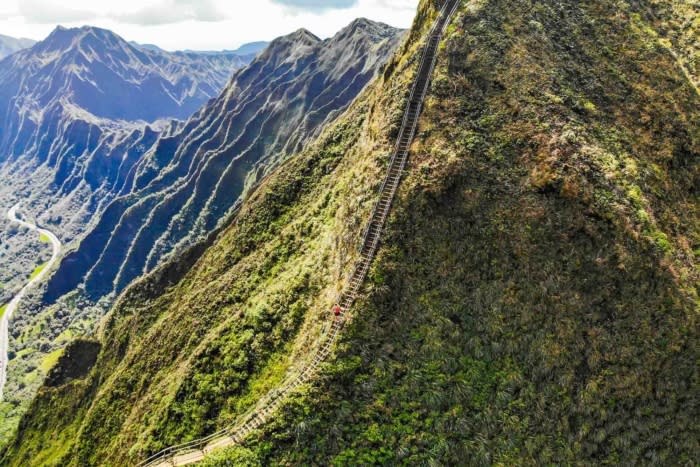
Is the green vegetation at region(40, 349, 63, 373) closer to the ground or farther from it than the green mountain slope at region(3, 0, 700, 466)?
closer to the ground

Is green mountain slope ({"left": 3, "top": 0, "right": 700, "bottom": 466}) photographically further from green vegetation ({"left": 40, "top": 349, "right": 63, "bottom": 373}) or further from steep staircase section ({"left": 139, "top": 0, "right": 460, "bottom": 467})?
green vegetation ({"left": 40, "top": 349, "right": 63, "bottom": 373})

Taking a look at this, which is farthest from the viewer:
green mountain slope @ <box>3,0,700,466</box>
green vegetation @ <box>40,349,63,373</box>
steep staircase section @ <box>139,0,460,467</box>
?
green vegetation @ <box>40,349,63,373</box>

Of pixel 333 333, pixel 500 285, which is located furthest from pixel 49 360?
pixel 500 285

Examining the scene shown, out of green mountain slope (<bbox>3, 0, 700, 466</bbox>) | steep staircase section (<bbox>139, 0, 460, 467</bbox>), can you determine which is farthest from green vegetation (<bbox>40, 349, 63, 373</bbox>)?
steep staircase section (<bbox>139, 0, 460, 467</bbox>)

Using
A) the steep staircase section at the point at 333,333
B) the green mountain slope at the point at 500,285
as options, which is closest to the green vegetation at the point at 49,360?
the green mountain slope at the point at 500,285

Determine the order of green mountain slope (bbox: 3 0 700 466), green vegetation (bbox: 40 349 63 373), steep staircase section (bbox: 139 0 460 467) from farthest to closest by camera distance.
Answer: green vegetation (bbox: 40 349 63 373) < steep staircase section (bbox: 139 0 460 467) < green mountain slope (bbox: 3 0 700 466)

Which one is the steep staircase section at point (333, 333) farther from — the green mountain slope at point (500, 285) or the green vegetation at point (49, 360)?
the green vegetation at point (49, 360)

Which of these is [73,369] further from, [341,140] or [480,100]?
[480,100]

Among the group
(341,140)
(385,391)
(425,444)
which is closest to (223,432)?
(385,391)
